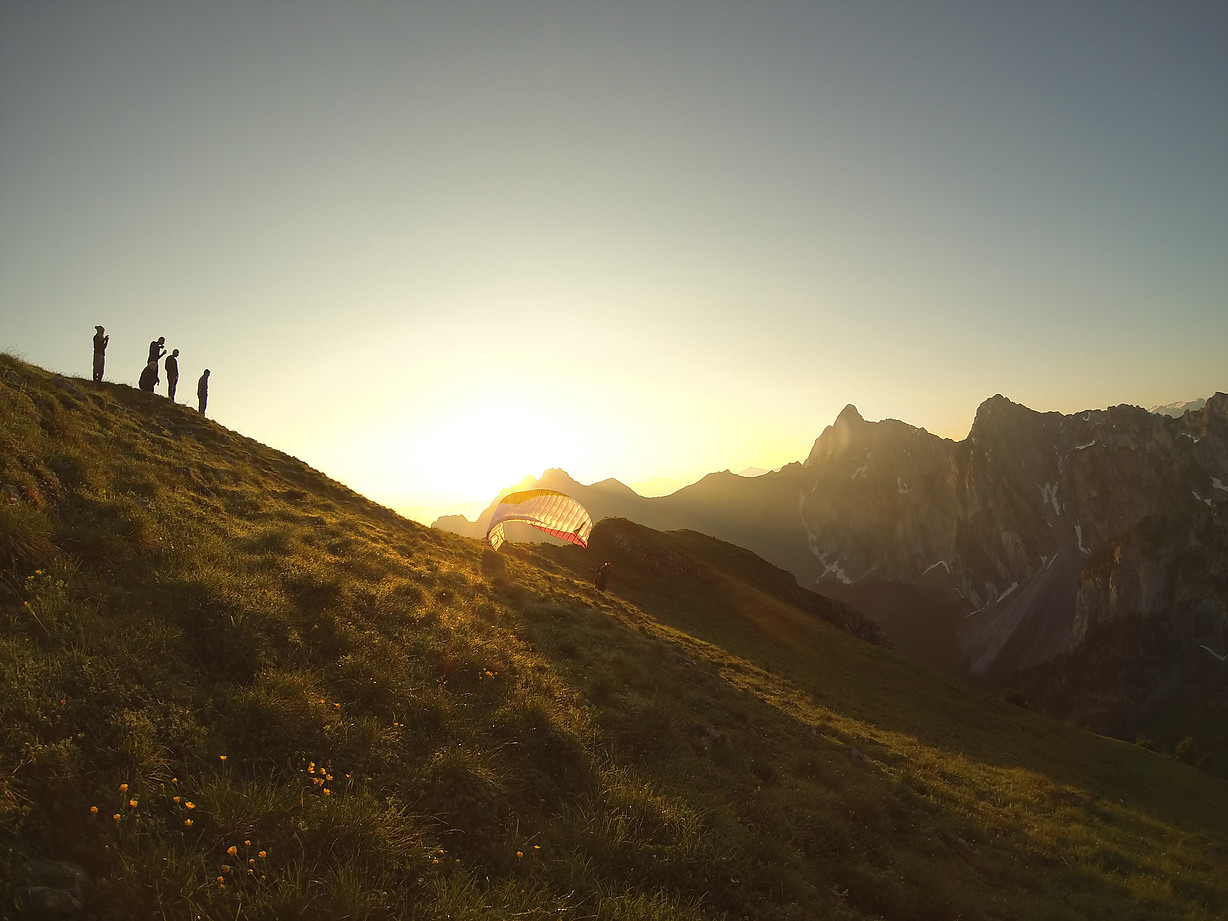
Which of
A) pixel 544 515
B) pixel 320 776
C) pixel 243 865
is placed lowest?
pixel 243 865

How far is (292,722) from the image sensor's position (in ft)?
27.6

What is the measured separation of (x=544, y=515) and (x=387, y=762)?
83.5 ft

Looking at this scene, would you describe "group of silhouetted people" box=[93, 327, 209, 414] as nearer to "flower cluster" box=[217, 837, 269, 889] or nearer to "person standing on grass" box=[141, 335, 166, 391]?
"person standing on grass" box=[141, 335, 166, 391]

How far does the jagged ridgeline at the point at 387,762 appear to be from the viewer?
244 inches

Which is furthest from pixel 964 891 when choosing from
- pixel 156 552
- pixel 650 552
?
pixel 650 552

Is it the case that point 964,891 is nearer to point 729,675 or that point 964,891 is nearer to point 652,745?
point 652,745

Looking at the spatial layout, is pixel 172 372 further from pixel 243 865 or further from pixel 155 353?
pixel 243 865

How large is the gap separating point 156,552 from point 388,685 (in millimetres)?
5589

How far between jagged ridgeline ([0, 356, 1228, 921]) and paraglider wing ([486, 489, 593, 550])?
10.5 metres

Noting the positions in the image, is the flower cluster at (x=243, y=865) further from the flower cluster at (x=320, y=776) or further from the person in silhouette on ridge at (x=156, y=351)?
the person in silhouette on ridge at (x=156, y=351)

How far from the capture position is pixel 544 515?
111 ft

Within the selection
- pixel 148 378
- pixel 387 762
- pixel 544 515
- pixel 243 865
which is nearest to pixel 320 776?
pixel 387 762

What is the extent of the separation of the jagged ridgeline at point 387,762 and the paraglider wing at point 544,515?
34.4 ft

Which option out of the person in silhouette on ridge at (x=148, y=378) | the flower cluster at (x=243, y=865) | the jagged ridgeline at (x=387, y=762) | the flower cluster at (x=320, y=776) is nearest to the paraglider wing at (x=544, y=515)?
the jagged ridgeline at (x=387, y=762)
